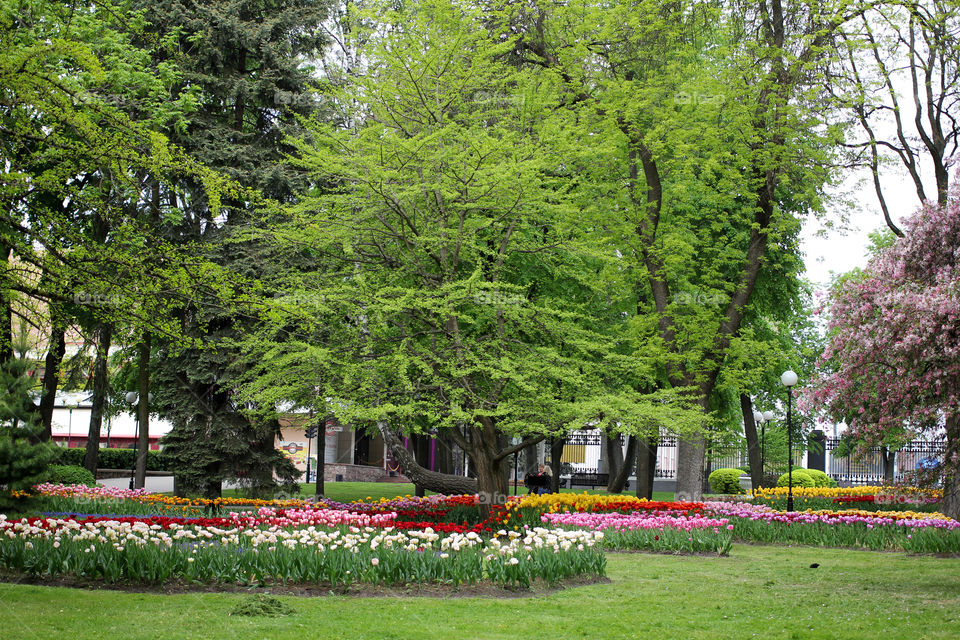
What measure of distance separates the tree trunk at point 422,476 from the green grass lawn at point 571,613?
9.87 meters

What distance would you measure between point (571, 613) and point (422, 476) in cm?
1237

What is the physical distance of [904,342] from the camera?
8.40 metres

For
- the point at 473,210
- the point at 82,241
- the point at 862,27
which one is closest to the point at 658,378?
the point at 473,210

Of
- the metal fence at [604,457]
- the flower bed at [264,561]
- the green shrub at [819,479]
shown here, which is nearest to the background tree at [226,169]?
the flower bed at [264,561]

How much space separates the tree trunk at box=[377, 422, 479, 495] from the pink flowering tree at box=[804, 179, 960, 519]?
10.9m

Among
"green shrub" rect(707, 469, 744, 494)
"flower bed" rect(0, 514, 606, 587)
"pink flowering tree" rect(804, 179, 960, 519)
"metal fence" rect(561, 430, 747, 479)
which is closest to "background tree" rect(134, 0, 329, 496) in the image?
"flower bed" rect(0, 514, 606, 587)

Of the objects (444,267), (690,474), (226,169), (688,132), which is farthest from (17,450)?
(688,132)

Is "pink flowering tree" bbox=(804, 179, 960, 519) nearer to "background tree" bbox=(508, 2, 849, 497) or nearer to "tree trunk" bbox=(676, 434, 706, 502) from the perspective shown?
"background tree" bbox=(508, 2, 849, 497)

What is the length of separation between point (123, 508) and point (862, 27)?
18848 mm

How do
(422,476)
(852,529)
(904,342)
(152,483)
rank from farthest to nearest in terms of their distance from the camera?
(152,483) < (422,476) < (852,529) < (904,342)

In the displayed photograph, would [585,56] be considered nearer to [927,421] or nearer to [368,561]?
[927,421]

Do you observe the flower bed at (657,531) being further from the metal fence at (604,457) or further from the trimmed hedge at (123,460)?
the trimmed hedge at (123,460)

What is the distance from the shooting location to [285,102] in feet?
68.6

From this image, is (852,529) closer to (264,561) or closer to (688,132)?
(688,132)
